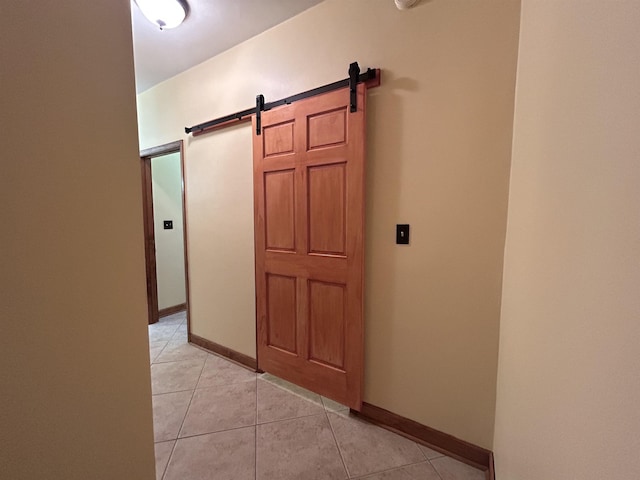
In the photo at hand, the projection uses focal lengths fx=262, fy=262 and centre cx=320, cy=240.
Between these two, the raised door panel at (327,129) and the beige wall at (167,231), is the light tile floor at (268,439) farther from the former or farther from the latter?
the raised door panel at (327,129)

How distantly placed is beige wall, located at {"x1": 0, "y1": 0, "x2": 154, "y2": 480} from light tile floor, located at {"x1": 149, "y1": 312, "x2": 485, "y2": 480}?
2.65 ft

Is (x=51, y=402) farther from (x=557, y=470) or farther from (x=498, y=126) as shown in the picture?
(x=498, y=126)

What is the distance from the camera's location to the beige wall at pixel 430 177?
4.21 ft

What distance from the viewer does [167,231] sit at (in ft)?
11.5

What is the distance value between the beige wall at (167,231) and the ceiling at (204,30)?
4.05ft

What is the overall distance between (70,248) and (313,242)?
1.31 m

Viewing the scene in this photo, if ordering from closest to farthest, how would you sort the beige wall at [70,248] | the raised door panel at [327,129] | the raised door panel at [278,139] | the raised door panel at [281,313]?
the beige wall at [70,248] → the raised door panel at [327,129] → the raised door panel at [278,139] → the raised door panel at [281,313]

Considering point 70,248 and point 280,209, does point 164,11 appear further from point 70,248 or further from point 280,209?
point 70,248

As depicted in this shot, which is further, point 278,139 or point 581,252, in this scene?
point 278,139

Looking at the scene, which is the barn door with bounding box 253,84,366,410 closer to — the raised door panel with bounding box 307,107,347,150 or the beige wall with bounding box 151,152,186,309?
the raised door panel with bounding box 307,107,347,150

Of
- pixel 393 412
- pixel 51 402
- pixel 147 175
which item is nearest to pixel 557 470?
pixel 51 402

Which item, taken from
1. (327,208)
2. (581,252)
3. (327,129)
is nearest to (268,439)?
(327,208)

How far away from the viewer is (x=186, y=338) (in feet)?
9.52

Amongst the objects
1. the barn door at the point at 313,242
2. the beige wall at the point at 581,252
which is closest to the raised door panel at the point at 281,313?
the barn door at the point at 313,242
